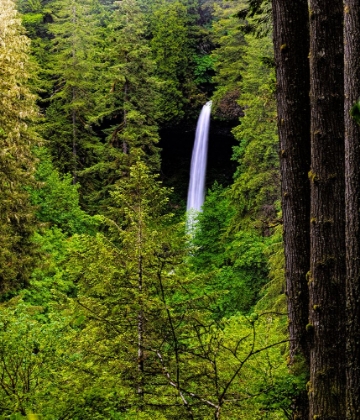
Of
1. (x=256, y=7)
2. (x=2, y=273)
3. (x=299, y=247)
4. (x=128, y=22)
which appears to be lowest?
(x=299, y=247)

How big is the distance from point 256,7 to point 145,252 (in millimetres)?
2892

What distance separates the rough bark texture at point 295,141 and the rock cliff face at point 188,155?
25.0 meters

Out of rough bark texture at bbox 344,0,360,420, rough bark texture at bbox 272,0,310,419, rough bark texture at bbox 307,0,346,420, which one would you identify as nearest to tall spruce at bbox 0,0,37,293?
rough bark texture at bbox 272,0,310,419

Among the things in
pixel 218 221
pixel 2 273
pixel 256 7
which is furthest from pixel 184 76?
pixel 256 7

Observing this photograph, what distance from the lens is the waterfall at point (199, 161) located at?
29.2 metres

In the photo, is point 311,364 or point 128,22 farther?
point 128,22

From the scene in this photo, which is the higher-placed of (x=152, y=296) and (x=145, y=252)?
(x=145, y=252)

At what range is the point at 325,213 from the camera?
12.0ft

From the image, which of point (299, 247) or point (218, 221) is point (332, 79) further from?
point (218, 221)

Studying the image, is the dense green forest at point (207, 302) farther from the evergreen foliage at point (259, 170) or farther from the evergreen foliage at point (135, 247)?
the evergreen foliage at point (259, 170)

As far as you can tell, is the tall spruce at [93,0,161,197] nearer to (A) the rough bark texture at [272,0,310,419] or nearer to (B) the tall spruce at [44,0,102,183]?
(B) the tall spruce at [44,0,102,183]

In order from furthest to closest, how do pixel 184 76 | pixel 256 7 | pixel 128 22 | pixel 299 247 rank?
pixel 184 76, pixel 128 22, pixel 256 7, pixel 299 247

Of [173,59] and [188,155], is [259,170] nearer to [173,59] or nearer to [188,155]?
[188,155]

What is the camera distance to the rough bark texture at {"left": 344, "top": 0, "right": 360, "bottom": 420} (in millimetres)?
3195
